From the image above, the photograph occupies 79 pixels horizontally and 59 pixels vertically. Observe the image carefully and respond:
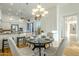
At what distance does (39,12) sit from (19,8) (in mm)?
350

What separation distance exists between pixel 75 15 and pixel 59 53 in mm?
709

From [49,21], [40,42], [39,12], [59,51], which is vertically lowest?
[59,51]

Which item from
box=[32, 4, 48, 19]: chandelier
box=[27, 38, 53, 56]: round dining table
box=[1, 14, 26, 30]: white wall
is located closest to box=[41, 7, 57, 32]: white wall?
box=[32, 4, 48, 19]: chandelier

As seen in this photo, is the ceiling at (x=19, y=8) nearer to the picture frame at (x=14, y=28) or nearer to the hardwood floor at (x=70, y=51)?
the picture frame at (x=14, y=28)

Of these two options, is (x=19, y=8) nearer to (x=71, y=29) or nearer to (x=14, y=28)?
(x=14, y=28)

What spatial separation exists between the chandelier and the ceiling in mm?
54

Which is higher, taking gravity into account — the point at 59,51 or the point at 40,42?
the point at 40,42

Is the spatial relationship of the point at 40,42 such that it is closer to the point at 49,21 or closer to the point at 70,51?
the point at 49,21

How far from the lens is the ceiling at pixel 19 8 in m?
2.30

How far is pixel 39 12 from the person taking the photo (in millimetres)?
2332

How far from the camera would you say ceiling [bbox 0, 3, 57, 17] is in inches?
90.4

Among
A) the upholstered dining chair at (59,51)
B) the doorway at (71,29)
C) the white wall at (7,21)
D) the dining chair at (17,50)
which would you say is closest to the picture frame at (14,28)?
the white wall at (7,21)

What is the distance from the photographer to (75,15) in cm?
233

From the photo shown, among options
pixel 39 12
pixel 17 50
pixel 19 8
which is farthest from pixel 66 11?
pixel 17 50
